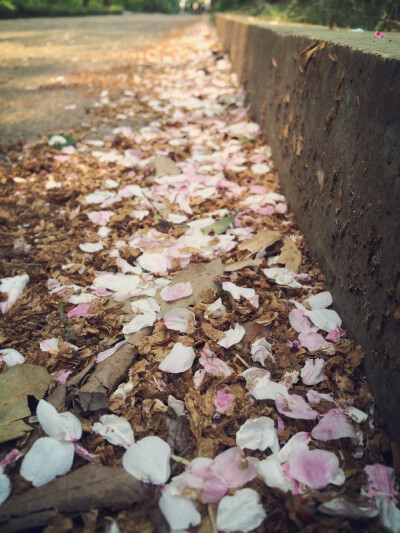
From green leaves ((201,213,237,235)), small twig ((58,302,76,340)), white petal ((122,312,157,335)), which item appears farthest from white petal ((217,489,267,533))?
green leaves ((201,213,237,235))

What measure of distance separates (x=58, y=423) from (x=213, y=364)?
0.42 m

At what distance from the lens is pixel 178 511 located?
772mm

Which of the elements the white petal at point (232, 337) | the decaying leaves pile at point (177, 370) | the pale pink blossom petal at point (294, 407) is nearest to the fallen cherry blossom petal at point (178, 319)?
the decaying leaves pile at point (177, 370)

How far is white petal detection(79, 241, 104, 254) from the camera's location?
5.27 ft

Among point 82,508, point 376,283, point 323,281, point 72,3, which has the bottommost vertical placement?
point 82,508

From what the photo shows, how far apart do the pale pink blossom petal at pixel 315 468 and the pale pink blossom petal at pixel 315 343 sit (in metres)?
0.30

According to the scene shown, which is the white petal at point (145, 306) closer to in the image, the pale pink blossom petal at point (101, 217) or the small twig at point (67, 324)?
the small twig at point (67, 324)

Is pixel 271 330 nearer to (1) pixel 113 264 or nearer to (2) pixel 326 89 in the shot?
(1) pixel 113 264

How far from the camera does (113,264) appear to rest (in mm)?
1518

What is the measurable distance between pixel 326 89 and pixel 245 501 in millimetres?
1233

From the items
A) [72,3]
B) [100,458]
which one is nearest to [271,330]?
[100,458]

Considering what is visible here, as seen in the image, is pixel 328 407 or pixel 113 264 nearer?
pixel 328 407

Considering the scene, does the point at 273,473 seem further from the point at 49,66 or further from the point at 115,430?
the point at 49,66

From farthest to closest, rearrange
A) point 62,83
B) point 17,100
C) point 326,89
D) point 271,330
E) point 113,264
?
point 62,83 < point 17,100 < point 113,264 < point 326,89 < point 271,330
